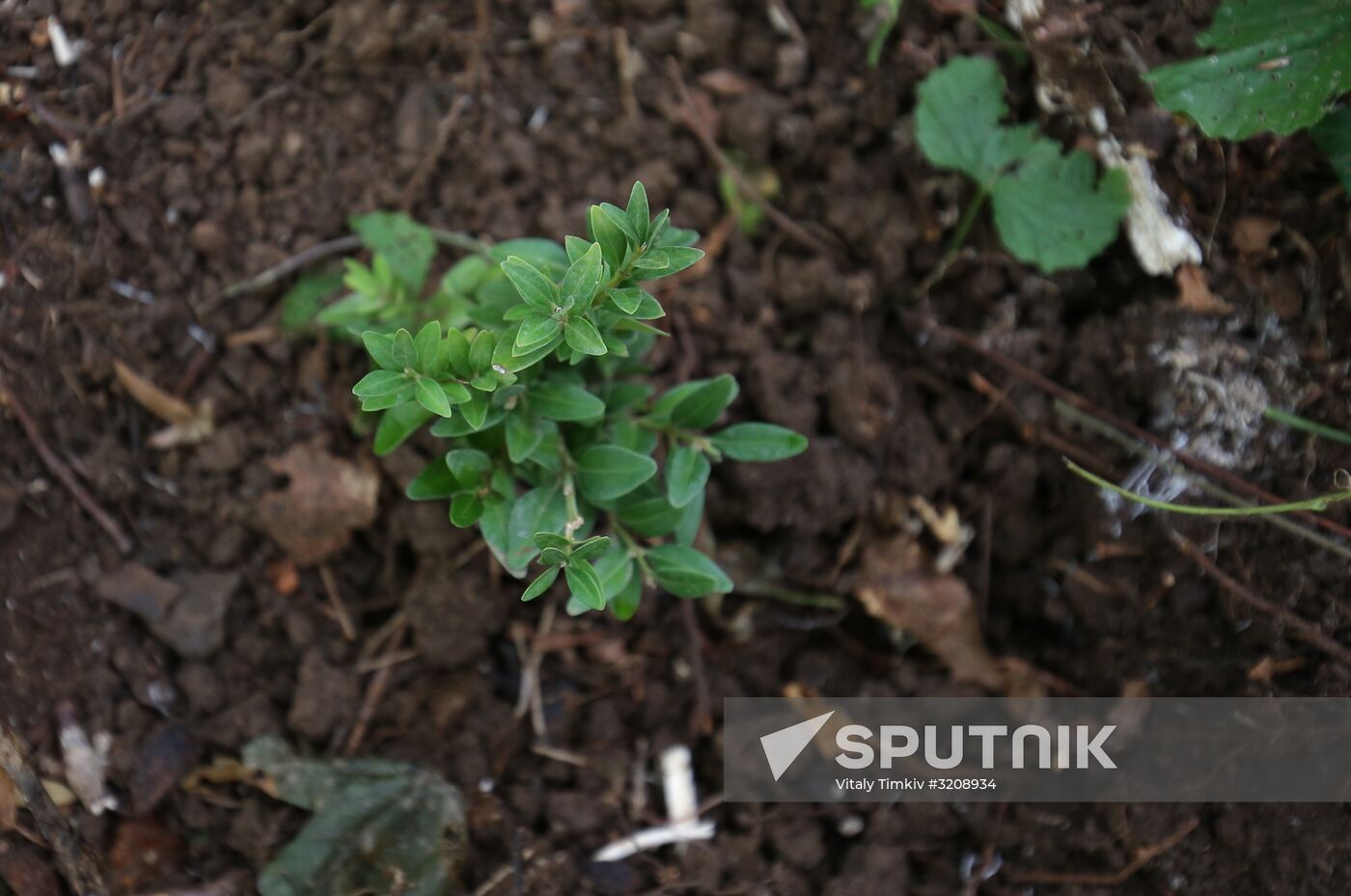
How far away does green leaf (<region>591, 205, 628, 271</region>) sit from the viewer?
1.58 meters

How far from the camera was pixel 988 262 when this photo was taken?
2465 millimetres

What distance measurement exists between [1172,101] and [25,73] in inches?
101

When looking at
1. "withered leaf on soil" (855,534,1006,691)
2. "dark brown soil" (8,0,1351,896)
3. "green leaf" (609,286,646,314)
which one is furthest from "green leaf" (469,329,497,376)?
"withered leaf on soil" (855,534,1006,691)

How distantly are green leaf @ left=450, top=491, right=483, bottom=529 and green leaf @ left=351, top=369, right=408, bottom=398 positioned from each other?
239mm

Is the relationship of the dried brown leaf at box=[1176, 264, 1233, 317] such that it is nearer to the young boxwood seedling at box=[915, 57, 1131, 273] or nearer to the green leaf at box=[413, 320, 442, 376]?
the young boxwood seedling at box=[915, 57, 1131, 273]

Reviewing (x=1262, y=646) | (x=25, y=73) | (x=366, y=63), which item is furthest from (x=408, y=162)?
(x=1262, y=646)

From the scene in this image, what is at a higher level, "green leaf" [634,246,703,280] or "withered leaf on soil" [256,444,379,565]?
"green leaf" [634,246,703,280]

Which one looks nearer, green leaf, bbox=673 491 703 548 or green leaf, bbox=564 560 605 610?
green leaf, bbox=564 560 605 610

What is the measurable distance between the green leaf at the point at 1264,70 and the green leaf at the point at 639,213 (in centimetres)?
125

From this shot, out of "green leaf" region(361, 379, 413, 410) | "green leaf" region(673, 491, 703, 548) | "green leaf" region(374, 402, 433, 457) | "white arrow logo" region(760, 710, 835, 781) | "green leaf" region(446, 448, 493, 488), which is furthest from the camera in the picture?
"white arrow logo" region(760, 710, 835, 781)

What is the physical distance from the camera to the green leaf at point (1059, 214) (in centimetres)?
233

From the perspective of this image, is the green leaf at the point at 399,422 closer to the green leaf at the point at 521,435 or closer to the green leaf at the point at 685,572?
the green leaf at the point at 521,435

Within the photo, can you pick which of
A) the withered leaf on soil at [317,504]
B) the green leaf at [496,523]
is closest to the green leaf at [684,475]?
the green leaf at [496,523]

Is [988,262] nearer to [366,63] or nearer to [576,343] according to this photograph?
[576,343]
